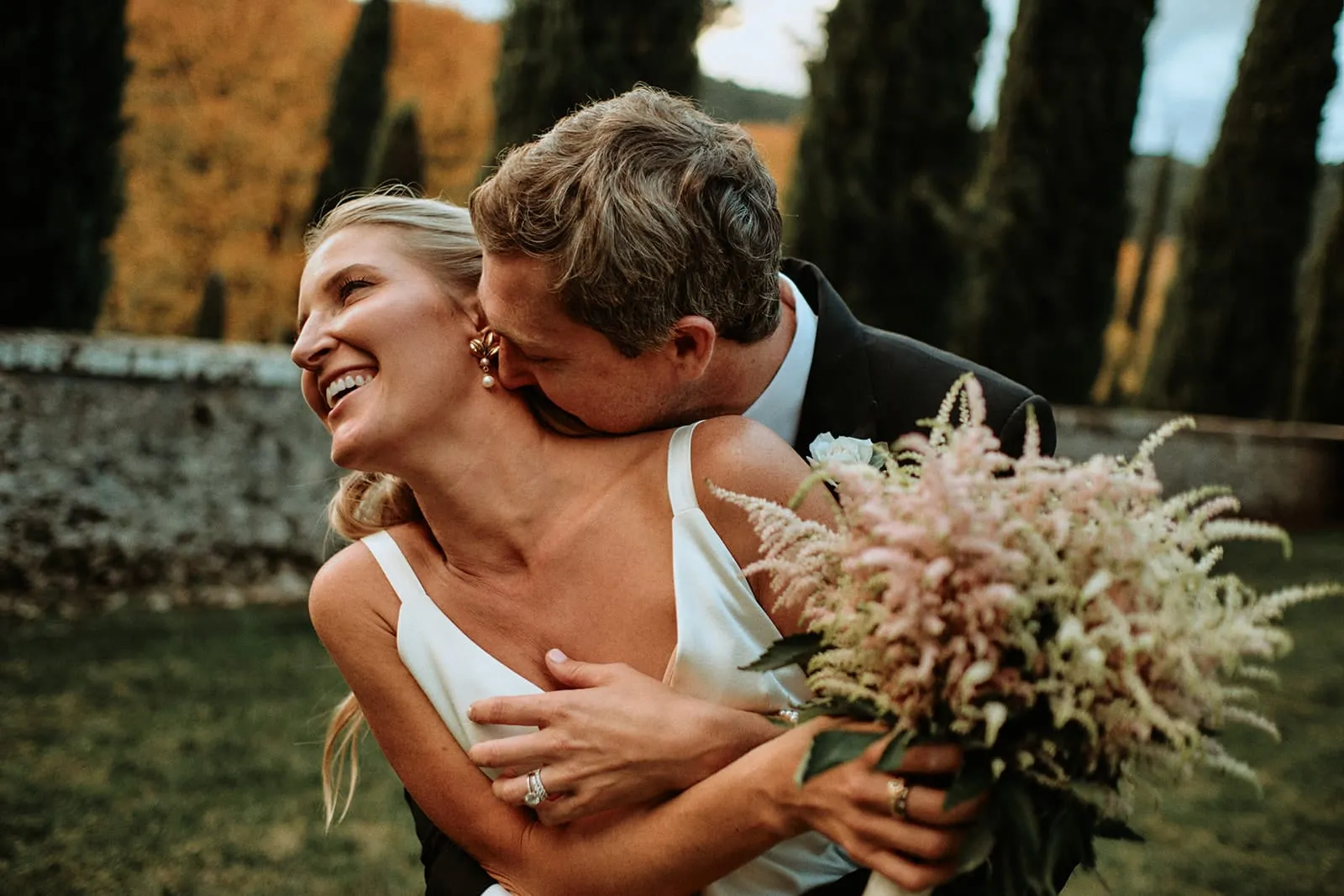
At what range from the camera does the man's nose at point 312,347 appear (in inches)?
86.4

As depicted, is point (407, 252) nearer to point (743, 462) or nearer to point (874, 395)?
point (743, 462)

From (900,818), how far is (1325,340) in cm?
1608

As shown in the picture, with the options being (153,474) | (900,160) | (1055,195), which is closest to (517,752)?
(153,474)

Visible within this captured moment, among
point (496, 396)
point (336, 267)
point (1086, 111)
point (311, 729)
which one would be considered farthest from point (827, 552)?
point (1086, 111)

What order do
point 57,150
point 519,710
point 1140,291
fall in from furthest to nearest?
point 1140,291 < point 57,150 < point 519,710

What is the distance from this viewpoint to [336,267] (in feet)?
7.50

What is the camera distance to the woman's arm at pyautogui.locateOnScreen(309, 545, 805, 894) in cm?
176

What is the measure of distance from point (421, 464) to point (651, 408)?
0.48 meters

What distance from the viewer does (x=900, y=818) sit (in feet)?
4.85

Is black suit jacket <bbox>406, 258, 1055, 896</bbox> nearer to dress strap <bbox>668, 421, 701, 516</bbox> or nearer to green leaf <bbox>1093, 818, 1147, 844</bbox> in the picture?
dress strap <bbox>668, 421, 701, 516</bbox>

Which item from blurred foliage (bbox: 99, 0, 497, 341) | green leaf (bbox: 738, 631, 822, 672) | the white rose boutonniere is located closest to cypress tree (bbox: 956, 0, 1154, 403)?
the white rose boutonniere

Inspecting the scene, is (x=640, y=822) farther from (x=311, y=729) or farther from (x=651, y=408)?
(x=311, y=729)

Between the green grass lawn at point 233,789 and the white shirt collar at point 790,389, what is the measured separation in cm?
235

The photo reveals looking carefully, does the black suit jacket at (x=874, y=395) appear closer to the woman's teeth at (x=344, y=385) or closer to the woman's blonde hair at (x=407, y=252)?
the woman's blonde hair at (x=407, y=252)
